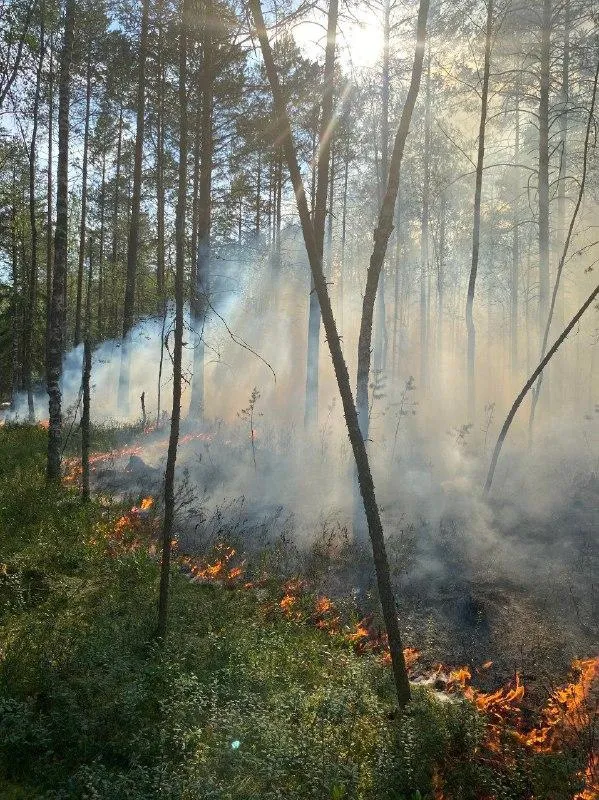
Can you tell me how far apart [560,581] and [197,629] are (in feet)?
16.3

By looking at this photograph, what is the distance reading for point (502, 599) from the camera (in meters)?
7.16

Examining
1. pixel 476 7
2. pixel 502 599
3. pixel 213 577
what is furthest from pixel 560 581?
pixel 476 7

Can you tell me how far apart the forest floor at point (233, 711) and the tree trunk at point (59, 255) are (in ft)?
11.1

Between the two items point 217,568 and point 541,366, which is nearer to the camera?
point 217,568

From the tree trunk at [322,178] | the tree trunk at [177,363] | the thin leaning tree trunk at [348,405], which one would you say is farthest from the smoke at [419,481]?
the tree trunk at [177,363]

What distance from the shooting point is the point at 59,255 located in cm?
964

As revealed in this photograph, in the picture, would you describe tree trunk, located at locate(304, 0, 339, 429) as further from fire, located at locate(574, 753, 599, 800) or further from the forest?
fire, located at locate(574, 753, 599, 800)

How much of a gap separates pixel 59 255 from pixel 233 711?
27.0ft

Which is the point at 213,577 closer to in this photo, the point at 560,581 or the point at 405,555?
the point at 405,555

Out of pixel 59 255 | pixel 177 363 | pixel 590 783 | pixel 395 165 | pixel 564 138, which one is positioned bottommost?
pixel 590 783

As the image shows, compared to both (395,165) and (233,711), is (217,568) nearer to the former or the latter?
(233,711)

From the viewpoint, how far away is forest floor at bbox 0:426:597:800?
3.70 meters

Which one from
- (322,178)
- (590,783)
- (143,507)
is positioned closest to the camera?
(590,783)

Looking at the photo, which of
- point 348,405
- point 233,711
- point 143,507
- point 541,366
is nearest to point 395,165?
point 348,405
